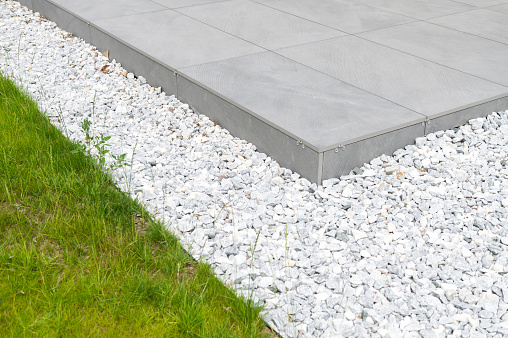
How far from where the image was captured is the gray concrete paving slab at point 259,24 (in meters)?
4.75

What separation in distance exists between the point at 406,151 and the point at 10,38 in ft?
13.4

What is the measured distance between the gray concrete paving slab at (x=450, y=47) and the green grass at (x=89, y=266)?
263cm

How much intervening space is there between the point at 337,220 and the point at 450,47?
2374 mm

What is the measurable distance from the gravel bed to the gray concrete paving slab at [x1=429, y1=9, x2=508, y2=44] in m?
1.40

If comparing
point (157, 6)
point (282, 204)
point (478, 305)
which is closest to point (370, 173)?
point (282, 204)

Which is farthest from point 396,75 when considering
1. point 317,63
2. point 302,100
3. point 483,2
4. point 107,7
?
point 107,7

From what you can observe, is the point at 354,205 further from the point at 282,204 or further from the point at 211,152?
the point at 211,152

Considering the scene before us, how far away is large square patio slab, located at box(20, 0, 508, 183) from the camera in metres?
3.37

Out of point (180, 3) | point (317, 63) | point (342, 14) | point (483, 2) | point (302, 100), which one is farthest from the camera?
point (483, 2)

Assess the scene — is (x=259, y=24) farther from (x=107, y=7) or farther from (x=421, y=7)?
(x=421, y=7)

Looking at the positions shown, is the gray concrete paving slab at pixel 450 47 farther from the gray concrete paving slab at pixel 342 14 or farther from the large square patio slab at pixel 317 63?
the gray concrete paving slab at pixel 342 14

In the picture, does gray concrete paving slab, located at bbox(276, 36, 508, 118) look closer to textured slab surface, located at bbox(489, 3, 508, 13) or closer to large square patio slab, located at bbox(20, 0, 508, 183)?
large square patio slab, located at bbox(20, 0, 508, 183)

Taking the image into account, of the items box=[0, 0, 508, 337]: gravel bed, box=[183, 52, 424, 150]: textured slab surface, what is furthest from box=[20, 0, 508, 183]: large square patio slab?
box=[0, 0, 508, 337]: gravel bed

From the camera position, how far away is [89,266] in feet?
8.28
